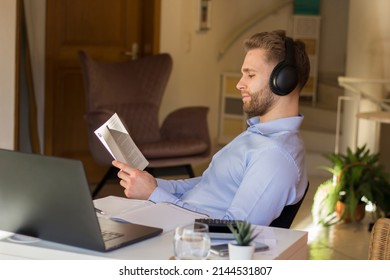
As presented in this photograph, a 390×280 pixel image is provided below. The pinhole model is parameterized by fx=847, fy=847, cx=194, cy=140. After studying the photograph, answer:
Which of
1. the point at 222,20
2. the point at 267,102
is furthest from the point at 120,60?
the point at 267,102

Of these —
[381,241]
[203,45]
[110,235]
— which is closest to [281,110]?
[381,241]

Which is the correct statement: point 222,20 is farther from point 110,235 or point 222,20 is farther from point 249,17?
point 110,235

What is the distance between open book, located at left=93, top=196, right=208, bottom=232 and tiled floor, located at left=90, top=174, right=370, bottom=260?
2529 mm

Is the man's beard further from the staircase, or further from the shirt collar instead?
the staircase

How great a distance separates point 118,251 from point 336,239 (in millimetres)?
3565

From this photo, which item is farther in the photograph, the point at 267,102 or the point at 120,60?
the point at 120,60

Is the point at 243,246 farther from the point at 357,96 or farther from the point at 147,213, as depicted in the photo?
the point at 357,96

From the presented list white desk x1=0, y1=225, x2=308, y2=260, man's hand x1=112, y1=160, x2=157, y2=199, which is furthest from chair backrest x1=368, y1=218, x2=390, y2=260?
man's hand x1=112, y1=160, x2=157, y2=199

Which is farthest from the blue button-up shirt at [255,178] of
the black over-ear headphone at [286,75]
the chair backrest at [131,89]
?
the chair backrest at [131,89]

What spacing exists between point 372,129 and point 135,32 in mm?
2196

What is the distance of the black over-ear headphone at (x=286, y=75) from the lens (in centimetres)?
260

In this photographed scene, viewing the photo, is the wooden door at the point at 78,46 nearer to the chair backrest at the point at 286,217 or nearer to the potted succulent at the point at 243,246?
the chair backrest at the point at 286,217

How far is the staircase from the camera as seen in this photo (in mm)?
7957
